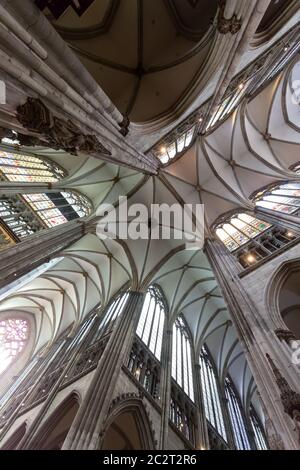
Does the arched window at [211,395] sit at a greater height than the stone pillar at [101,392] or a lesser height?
greater

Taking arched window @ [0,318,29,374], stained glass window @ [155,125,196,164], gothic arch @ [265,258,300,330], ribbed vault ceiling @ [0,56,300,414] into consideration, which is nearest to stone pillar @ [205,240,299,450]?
gothic arch @ [265,258,300,330]

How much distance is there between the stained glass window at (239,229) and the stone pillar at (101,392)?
19.0 feet

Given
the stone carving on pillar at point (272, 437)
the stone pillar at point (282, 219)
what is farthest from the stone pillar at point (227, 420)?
the stone pillar at point (282, 219)

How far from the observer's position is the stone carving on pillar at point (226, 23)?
6038 mm

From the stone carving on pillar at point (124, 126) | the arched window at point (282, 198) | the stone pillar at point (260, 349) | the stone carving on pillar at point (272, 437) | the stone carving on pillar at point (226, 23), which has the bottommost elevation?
the stone carving on pillar at point (272, 437)

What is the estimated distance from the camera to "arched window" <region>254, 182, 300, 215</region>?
11.6 meters

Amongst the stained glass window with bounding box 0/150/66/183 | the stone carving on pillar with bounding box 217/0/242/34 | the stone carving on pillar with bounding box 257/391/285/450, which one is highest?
the stained glass window with bounding box 0/150/66/183

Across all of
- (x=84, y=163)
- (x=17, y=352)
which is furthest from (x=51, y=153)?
(x=17, y=352)

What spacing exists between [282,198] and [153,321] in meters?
8.74

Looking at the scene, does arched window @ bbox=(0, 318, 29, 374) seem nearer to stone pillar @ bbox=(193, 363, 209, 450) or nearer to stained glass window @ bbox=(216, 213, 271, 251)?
stone pillar @ bbox=(193, 363, 209, 450)

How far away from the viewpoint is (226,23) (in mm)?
6086

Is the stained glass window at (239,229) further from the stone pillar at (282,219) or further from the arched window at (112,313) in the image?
the arched window at (112,313)

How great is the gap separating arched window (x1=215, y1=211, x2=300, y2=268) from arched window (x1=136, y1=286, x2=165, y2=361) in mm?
4873
